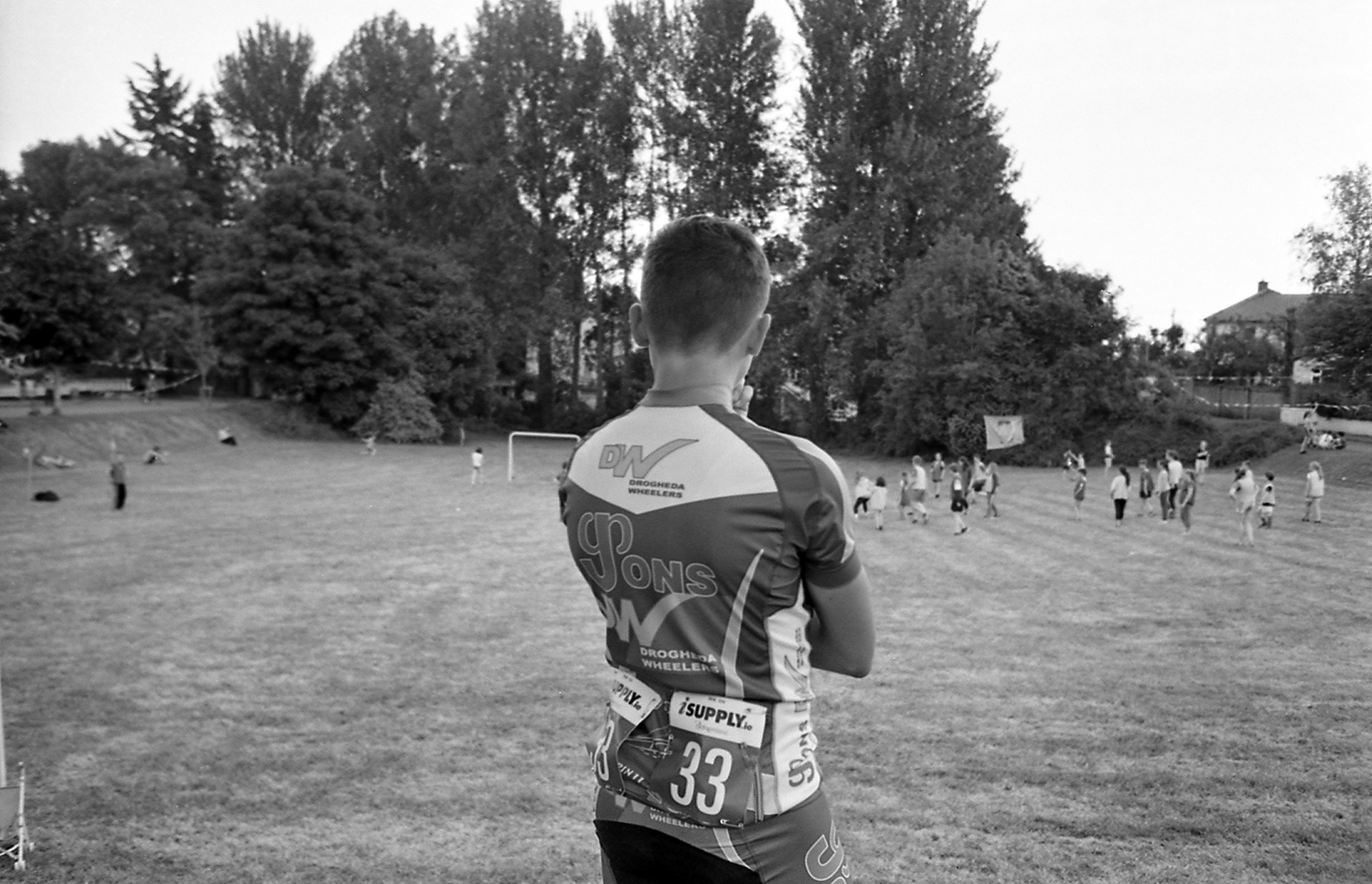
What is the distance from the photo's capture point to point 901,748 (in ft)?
24.2

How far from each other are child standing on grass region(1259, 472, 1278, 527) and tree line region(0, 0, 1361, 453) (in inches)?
323

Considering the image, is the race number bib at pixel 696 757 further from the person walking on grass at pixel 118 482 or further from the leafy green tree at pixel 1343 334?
the person walking on grass at pixel 118 482

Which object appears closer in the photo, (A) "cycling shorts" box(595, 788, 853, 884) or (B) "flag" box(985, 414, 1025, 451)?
(A) "cycling shorts" box(595, 788, 853, 884)

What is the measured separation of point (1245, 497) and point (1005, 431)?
21.8 meters

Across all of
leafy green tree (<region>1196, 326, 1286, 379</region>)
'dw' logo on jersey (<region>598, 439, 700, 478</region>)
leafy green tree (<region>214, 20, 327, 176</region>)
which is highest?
leafy green tree (<region>214, 20, 327, 176</region>)

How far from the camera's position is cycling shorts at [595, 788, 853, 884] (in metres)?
1.96

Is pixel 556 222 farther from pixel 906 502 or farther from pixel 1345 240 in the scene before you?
pixel 1345 240

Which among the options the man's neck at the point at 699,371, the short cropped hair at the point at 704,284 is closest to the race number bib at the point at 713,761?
the man's neck at the point at 699,371

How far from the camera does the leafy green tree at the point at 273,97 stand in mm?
38844

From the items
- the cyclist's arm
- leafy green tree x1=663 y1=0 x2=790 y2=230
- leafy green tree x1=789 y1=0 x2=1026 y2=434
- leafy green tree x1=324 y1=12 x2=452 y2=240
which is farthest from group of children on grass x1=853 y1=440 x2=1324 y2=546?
leafy green tree x1=324 y1=12 x2=452 y2=240

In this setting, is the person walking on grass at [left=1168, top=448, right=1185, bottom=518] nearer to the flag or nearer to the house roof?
the house roof

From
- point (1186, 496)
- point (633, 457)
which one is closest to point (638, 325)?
point (633, 457)

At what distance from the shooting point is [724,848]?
77.1 inches

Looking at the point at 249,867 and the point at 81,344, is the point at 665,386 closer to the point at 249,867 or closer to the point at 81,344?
the point at 249,867
